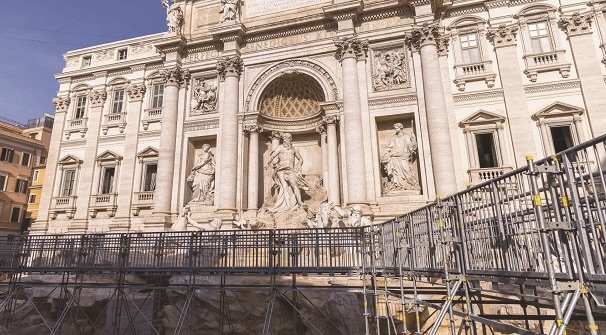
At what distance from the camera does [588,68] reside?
55.0 feet

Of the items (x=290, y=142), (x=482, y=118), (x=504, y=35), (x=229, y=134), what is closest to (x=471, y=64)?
(x=504, y=35)

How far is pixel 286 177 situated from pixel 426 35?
9.74m

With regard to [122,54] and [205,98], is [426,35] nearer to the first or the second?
[205,98]

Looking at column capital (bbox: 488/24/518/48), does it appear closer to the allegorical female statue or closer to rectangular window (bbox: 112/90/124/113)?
the allegorical female statue

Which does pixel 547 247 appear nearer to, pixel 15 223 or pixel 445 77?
pixel 445 77

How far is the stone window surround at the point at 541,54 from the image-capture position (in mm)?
17328

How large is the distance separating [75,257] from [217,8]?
55.0ft

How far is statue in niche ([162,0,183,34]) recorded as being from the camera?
74.6 feet

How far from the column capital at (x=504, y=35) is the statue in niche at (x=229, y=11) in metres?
13.8

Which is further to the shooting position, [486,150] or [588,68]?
[486,150]

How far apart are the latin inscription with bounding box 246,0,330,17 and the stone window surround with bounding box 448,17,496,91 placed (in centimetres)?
723

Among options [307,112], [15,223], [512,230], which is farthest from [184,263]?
[15,223]

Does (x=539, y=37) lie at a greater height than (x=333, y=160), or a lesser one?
greater

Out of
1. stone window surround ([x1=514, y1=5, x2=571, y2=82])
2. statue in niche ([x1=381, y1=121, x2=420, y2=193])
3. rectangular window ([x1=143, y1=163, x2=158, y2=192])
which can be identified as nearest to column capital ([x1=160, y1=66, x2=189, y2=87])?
rectangular window ([x1=143, y1=163, x2=158, y2=192])
